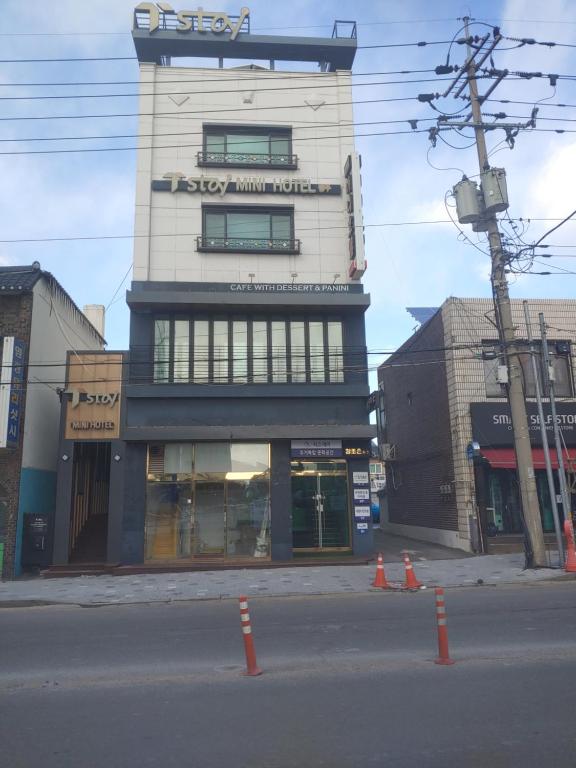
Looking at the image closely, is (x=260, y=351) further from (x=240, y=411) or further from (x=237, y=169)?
(x=237, y=169)

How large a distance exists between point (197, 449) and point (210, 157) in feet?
31.4

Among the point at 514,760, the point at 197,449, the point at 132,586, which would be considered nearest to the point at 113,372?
the point at 197,449

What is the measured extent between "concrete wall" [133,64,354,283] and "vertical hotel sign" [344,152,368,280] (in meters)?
0.55

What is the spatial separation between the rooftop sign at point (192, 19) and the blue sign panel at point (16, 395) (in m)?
11.9

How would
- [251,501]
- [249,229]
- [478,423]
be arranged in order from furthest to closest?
[249,229]
[478,423]
[251,501]

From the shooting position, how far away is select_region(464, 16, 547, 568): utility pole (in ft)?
50.9

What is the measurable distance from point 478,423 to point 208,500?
8759mm

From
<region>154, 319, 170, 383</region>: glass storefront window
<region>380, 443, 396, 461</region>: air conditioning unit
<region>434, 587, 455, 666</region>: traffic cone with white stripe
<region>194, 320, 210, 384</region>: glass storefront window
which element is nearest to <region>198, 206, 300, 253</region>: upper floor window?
<region>194, 320, 210, 384</region>: glass storefront window

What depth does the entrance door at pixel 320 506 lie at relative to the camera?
18516 millimetres

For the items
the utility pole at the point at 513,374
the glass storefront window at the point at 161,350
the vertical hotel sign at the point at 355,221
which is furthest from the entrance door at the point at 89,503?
the utility pole at the point at 513,374

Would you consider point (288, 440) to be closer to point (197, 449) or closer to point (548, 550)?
point (197, 449)

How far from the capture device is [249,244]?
65.5ft

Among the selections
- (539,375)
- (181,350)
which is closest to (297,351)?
(181,350)

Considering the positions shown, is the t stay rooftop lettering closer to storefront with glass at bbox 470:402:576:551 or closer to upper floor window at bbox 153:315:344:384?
upper floor window at bbox 153:315:344:384
